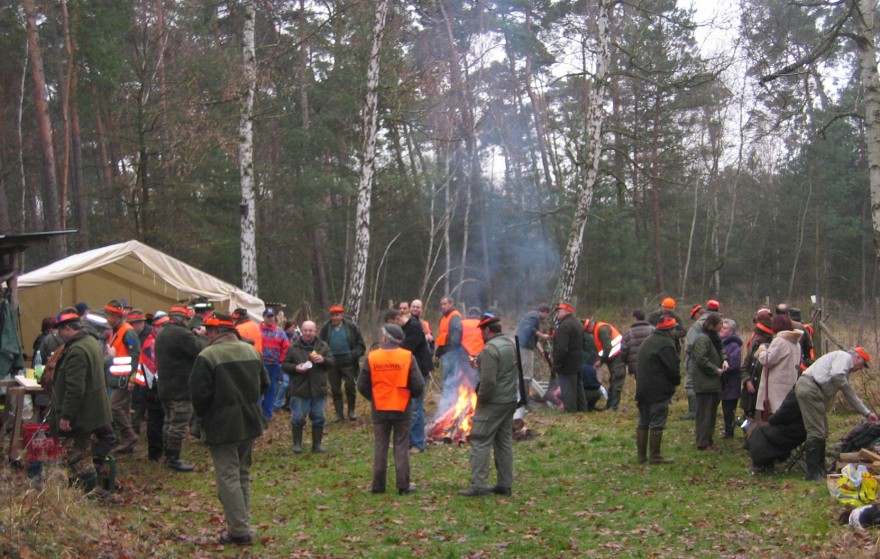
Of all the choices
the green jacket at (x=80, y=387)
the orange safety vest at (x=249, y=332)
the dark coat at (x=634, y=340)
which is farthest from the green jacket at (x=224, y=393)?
the dark coat at (x=634, y=340)

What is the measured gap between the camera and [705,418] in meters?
11.9

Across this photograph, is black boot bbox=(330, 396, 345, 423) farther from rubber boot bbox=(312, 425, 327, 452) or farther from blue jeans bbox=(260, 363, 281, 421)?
rubber boot bbox=(312, 425, 327, 452)

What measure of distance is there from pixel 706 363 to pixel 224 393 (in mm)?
6764

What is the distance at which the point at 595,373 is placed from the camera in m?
16.1

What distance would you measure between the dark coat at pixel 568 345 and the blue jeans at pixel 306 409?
15.0 feet

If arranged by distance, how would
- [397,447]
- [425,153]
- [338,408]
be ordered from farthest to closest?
[425,153] → [338,408] → [397,447]

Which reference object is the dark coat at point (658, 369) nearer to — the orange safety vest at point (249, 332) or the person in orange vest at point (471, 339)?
the person in orange vest at point (471, 339)

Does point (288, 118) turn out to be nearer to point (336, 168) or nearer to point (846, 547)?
point (336, 168)

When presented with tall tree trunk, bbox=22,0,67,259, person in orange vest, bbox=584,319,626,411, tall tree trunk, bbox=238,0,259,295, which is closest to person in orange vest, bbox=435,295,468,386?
person in orange vest, bbox=584,319,626,411

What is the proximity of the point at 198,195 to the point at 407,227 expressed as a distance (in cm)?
990

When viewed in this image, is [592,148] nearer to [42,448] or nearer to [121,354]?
[121,354]

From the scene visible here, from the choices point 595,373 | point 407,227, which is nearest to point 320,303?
point 407,227

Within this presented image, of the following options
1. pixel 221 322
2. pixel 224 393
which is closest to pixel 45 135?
pixel 221 322

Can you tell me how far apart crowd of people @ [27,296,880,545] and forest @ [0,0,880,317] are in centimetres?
548
